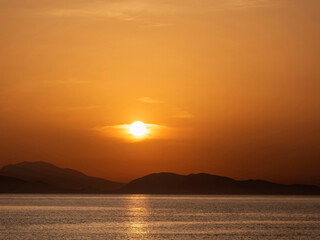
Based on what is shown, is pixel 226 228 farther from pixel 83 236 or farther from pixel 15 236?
pixel 15 236

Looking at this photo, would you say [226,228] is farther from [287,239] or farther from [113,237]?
[113,237]

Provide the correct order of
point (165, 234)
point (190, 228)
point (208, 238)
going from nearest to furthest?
point (208, 238) → point (165, 234) → point (190, 228)

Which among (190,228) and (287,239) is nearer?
(287,239)

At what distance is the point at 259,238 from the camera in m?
93.6

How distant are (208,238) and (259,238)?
8.58 m

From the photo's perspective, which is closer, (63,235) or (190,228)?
(63,235)

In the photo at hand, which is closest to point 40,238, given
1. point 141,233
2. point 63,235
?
point 63,235

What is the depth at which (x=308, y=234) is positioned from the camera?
10188 centimetres

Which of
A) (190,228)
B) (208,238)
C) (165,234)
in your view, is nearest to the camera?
(208,238)

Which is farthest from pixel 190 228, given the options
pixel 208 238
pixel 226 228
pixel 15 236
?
pixel 15 236

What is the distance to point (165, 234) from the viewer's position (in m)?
98.7

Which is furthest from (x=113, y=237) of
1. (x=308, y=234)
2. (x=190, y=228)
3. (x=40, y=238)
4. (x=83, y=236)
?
(x=308, y=234)

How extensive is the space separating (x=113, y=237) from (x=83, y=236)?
517 cm

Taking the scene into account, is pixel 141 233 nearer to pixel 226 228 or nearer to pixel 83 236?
pixel 83 236
